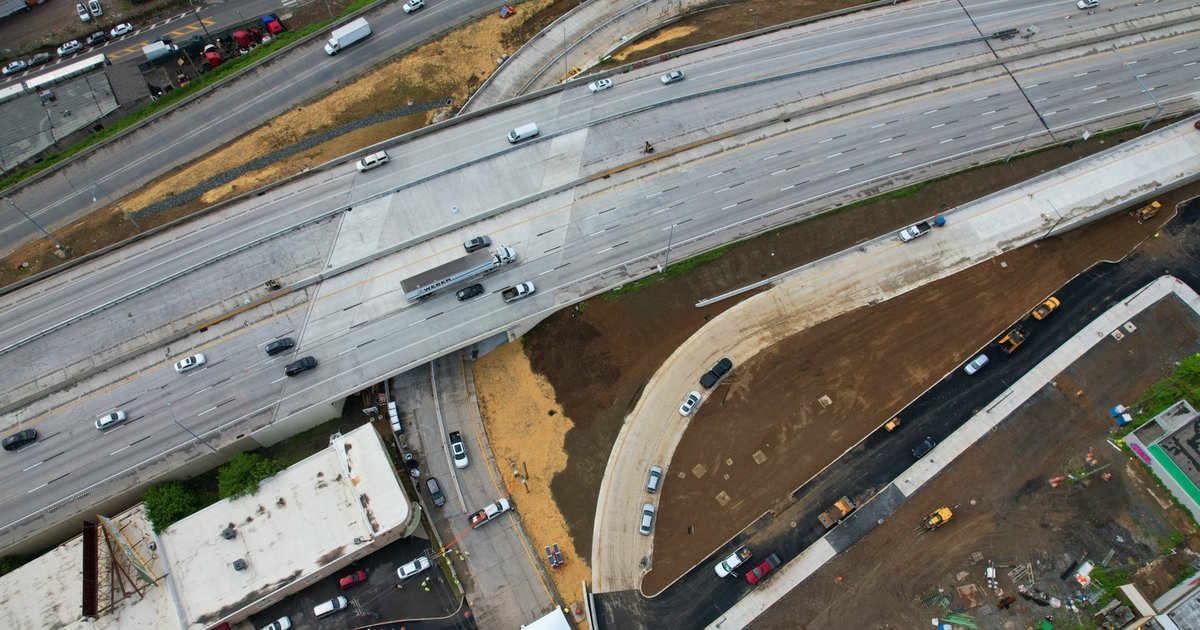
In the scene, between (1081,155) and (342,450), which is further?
(1081,155)

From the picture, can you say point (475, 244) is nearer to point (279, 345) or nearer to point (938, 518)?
point (279, 345)

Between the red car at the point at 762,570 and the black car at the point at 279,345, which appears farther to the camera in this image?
the black car at the point at 279,345

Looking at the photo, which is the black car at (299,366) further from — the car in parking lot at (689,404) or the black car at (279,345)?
the car in parking lot at (689,404)

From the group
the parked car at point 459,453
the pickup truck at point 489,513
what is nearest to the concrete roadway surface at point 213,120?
the parked car at point 459,453

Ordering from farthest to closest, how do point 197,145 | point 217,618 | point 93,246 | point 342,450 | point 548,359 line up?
point 197,145
point 93,246
point 548,359
point 342,450
point 217,618

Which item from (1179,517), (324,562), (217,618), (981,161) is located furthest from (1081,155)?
(217,618)

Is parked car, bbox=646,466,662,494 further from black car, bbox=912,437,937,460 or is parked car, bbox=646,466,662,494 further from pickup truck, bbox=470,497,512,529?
black car, bbox=912,437,937,460

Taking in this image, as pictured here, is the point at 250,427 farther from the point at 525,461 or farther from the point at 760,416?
the point at 760,416

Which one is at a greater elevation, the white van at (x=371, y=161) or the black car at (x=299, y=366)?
the white van at (x=371, y=161)
